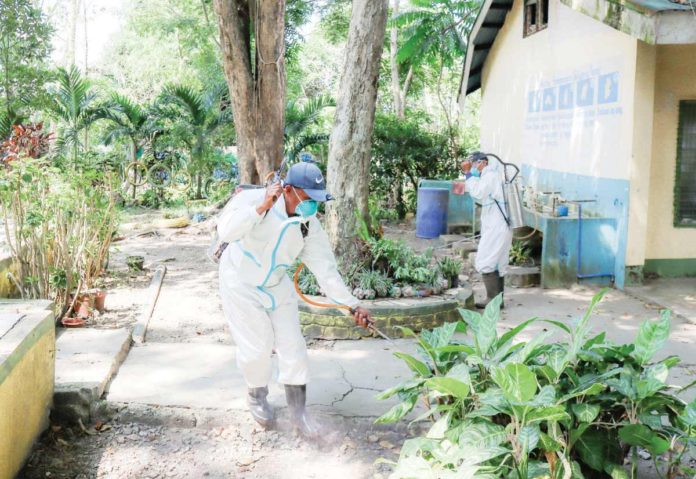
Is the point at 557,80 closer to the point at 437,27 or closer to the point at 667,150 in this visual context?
the point at 667,150

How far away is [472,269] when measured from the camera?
10.5 m

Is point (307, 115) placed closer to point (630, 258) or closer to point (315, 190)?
point (630, 258)

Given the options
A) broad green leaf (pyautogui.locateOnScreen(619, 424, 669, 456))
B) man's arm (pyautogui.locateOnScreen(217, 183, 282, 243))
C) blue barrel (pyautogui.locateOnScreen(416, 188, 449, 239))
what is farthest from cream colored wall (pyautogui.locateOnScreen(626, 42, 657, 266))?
man's arm (pyautogui.locateOnScreen(217, 183, 282, 243))

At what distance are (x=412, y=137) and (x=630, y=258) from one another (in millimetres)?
7140

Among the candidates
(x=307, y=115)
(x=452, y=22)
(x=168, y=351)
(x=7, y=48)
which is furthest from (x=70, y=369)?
(x=452, y=22)

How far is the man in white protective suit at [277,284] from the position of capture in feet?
14.0

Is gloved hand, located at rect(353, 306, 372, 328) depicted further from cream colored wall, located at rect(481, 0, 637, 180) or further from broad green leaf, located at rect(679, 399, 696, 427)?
cream colored wall, located at rect(481, 0, 637, 180)

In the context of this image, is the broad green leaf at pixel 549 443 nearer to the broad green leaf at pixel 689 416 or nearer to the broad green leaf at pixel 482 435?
the broad green leaf at pixel 482 435

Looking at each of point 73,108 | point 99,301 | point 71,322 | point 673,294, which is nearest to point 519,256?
point 673,294

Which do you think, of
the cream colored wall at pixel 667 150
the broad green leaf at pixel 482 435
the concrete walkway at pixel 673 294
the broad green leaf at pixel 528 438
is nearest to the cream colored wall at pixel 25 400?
the broad green leaf at pixel 482 435

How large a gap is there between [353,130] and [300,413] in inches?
153

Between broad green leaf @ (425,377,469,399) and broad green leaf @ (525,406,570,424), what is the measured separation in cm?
34

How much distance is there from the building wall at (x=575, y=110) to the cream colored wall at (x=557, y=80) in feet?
0.04

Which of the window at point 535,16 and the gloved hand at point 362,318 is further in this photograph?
the window at point 535,16
